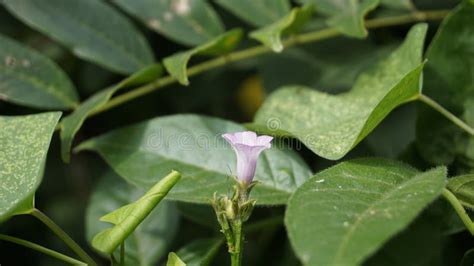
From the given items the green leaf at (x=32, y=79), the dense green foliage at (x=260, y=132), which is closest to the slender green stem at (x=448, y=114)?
the dense green foliage at (x=260, y=132)

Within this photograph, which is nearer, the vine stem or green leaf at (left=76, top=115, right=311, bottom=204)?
green leaf at (left=76, top=115, right=311, bottom=204)

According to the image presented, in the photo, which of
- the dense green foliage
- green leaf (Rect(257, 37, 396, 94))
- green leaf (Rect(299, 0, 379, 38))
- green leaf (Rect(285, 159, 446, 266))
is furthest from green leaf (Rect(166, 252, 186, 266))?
green leaf (Rect(257, 37, 396, 94))

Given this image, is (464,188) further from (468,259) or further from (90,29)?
(90,29)

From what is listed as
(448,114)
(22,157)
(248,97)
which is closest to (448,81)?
(448,114)

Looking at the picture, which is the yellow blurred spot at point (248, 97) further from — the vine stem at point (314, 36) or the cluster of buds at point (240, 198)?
the cluster of buds at point (240, 198)

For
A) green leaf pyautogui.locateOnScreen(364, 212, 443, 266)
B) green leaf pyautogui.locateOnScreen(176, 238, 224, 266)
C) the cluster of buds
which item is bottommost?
green leaf pyautogui.locateOnScreen(176, 238, 224, 266)

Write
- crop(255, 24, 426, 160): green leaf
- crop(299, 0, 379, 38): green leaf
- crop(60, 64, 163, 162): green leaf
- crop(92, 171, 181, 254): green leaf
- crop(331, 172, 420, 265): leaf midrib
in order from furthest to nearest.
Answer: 1. crop(299, 0, 379, 38): green leaf
2. crop(60, 64, 163, 162): green leaf
3. crop(255, 24, 426, 160): green leaf
4. crop(92, 171, 181, 254): green leaf
5. crop(331, 172, 420, 265): leaf midrib

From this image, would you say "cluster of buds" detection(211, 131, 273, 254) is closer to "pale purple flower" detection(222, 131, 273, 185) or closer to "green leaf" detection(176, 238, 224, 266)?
"pale purple flower" detection(222, 131, 273, 185)
